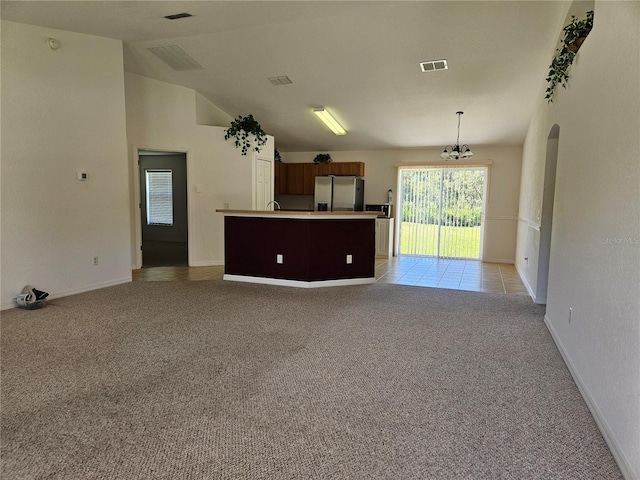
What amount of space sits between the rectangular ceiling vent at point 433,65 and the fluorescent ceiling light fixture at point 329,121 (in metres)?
2.14

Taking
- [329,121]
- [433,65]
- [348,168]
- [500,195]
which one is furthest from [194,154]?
[500,195]

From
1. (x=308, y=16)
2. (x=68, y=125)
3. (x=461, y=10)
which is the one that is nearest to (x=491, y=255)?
(x=461, y=10)

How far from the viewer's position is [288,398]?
218 cm

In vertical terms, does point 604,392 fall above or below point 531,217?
below

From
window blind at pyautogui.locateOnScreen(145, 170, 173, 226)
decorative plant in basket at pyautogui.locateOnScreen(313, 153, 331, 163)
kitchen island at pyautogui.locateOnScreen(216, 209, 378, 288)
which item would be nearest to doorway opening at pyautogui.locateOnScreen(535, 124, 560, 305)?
kitchen island at pyautogui.locateOnScreen(216, 209, 378, 288)

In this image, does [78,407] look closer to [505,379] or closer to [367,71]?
[505,379]

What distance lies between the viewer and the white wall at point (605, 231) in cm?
169

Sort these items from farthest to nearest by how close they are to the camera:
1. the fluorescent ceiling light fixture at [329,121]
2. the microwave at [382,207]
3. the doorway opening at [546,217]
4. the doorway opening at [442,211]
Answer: the microwave at [382,207] < the doorway opening at [442,211] < the fluorescent ceiling light fixture at [329,121] < the doorway opening at [546,217]

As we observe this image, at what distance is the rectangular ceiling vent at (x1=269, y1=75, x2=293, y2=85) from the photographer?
18.8ft

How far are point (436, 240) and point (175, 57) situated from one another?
6237 mm

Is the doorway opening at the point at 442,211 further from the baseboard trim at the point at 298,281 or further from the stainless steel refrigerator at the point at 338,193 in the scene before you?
the baseboard trim at the point at 298,281

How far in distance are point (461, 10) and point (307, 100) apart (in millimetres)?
3068

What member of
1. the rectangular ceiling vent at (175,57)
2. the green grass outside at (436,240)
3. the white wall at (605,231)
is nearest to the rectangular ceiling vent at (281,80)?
the rectangular ceiling vent at (175,57)

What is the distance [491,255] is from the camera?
803 cm
